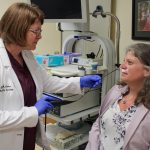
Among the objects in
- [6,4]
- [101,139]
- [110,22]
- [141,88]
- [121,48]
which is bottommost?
[101,139]

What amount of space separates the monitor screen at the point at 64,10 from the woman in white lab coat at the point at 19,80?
2.45ft

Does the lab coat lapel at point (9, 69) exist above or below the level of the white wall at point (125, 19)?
below

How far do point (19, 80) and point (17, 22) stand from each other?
0.32 meters

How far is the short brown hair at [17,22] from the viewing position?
1.40 meters

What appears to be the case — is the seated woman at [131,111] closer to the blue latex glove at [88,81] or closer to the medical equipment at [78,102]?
the blue latex glove at [88,81]

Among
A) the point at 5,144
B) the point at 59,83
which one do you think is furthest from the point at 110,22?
the point at 5,144

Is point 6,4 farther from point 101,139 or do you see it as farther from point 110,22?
point 101,139

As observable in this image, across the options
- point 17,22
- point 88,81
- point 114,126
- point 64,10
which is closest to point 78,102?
point 88,81

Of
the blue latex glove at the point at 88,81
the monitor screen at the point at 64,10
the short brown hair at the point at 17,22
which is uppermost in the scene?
the monitor screen at the point at 64,10

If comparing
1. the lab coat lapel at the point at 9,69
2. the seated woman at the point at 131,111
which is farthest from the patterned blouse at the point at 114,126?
the lab coat lapel at the point at 9,69

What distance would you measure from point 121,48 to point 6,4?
1419 mm

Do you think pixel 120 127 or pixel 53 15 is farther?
pixel 53 15

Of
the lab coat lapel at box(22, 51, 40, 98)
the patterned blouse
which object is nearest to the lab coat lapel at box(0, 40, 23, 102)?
the lab coat lapel at box(22, 51, 40, 98)

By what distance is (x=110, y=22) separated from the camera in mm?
2664
